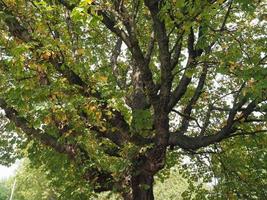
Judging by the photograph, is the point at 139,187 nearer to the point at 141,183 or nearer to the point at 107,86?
the point at 141,183

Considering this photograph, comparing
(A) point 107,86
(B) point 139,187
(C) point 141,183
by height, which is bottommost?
(B) point 139,187

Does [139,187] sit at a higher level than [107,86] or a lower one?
lower

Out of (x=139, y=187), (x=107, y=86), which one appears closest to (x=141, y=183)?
(x=139, y=187)

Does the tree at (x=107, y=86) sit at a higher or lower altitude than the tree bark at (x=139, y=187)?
higher

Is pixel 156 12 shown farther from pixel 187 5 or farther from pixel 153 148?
pixel 153 148

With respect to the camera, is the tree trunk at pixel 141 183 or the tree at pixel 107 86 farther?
the tree trunk at pixel 141 183

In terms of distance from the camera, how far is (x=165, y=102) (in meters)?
8.68

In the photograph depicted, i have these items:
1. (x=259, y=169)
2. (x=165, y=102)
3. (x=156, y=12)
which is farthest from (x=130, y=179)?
(x=259, y=169)

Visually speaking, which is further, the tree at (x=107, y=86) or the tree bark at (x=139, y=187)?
the tree bark at (x=139, y=187)

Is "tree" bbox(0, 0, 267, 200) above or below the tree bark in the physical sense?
above

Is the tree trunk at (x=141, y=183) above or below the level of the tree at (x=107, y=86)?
below

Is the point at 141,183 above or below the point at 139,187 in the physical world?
above

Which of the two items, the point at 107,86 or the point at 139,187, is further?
the point at 139,187

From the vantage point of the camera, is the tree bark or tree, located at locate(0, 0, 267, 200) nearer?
tree, located at locate(0, 0, 267, 200)
